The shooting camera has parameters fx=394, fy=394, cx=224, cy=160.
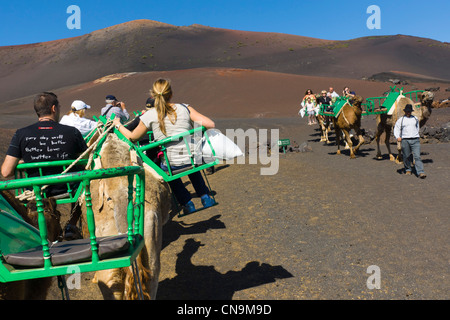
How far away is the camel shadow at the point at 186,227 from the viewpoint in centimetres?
679

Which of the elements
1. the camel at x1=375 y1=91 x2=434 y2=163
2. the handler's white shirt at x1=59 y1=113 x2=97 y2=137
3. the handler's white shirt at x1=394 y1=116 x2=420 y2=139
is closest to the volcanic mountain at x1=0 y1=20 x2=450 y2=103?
the camel at x1=375 y1=91 x2=434 y2=163

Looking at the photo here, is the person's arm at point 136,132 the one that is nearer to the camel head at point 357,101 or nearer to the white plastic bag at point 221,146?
the white plastic bag at point 221,146

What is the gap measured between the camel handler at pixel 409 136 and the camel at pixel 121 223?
26.3 feet

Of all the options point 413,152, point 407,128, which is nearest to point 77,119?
point 407,128

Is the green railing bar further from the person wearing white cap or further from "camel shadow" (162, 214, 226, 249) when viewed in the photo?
the person wearing white cap

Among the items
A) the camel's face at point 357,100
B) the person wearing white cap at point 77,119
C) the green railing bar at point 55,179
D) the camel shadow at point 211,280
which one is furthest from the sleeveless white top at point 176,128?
the camel's face at point 357,100

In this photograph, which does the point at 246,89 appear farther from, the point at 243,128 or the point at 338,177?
the point at 338,177

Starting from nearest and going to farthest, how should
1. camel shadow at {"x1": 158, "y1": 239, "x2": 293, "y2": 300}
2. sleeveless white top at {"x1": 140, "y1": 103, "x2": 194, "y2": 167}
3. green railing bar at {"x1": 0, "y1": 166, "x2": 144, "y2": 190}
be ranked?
green railing bar at {"x1": 0, "y1": 166, "x2": 144, "y2": 190}, sleeveless white top at {"x1": 140, "y1": 103, "x2": 194, "y2": 167}, camel shadow at {"x1": 158, "y1": 239, "x2": 293, "y2": 300}

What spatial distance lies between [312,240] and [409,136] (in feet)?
17.7

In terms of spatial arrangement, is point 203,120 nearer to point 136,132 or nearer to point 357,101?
point 136,132

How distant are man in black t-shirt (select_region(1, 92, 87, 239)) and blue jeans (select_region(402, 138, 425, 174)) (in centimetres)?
854

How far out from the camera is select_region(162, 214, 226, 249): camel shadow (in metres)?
6.79

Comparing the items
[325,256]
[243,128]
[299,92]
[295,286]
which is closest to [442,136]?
[243,128]

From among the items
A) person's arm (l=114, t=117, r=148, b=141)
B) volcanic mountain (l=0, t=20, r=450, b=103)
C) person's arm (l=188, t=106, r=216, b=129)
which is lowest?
person's arm (l=114, t=117, r=148, b=141)
